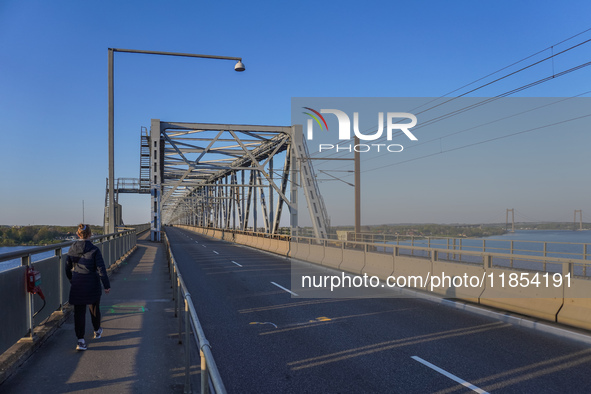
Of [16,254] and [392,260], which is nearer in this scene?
[16,254]

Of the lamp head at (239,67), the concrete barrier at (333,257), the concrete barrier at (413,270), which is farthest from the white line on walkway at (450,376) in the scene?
the concrete barrier at (333,257)

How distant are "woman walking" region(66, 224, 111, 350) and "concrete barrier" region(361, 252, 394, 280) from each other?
35.5 feet

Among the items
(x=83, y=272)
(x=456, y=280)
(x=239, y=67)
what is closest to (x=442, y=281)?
(x=456, y=280)

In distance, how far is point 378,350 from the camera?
23.8ft

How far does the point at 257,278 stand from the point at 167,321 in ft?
26.4

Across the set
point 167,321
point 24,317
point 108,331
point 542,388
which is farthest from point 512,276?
point 24,317

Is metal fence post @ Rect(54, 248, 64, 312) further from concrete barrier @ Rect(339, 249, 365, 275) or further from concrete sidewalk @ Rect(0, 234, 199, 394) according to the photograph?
concrete barrier @ Rect(339, 249, 365, 275)

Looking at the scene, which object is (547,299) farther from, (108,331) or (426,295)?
(108,331)

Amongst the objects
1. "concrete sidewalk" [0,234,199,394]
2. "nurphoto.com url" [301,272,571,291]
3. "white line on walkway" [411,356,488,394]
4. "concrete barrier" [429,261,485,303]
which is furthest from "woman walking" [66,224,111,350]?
"concrete barrier" [429,261,485,303]

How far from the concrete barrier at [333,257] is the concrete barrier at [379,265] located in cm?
260

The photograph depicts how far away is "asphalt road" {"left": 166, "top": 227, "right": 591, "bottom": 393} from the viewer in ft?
19.0

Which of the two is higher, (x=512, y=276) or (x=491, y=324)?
(x=512, y=276)

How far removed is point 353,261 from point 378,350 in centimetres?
1128

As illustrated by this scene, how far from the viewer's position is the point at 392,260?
1551 centimetres
